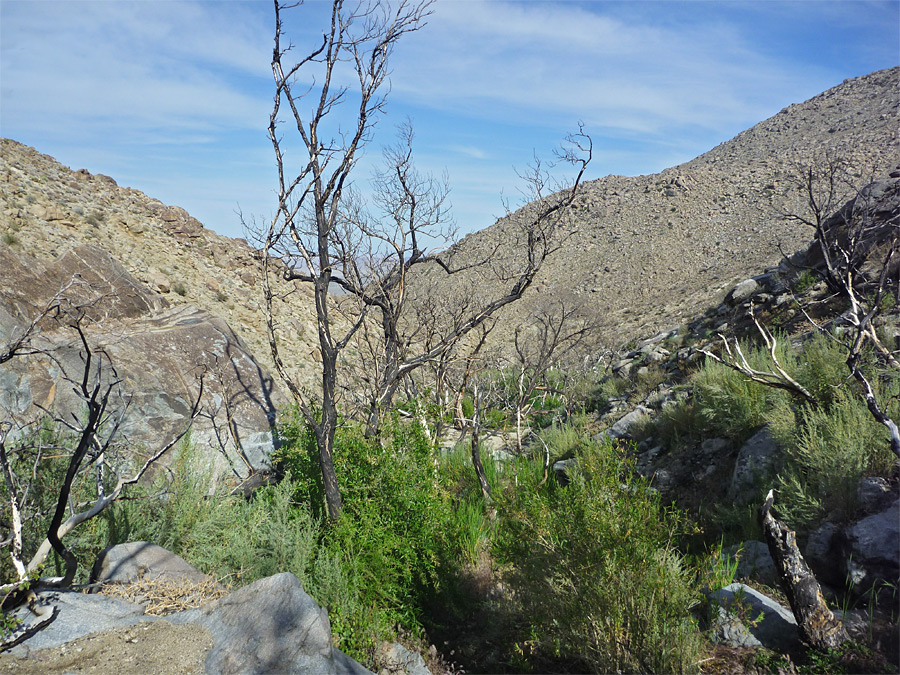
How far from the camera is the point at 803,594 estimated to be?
3.81 meters

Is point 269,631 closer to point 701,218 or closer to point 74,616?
point 74,616

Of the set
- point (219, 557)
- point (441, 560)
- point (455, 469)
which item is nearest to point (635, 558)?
point (441, 560)

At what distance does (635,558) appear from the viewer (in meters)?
3.66

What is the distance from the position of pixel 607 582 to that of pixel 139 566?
322 centimetres

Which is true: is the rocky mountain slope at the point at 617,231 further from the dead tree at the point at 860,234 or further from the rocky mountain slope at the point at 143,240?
the dead tree at the point at 860,234

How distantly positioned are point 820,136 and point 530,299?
31.5 m

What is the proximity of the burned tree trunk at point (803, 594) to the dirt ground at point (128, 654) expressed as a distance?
378cm

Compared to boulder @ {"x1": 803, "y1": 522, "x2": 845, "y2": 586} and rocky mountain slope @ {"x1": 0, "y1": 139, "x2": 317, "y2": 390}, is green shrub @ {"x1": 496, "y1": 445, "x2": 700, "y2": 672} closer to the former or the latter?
boulder @ {"x1": 803, "y1": 522, "x2": 845, "y2": 586}

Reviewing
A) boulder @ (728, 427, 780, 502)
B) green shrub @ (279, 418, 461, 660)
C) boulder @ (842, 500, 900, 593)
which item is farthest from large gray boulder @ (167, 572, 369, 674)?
boulder @ (728, 427, 780, 502)

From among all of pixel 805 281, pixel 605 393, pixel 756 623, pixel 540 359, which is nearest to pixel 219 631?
pixel 756 623

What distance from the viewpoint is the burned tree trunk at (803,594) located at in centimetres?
368

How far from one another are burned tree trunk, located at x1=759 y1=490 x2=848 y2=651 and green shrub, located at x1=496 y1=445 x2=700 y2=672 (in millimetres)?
701

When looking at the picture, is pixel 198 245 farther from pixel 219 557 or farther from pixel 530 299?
pixel 530 299

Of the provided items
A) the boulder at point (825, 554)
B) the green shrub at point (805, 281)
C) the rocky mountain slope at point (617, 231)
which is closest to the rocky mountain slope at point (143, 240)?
the rocky mountain slope at point (617, 231)
